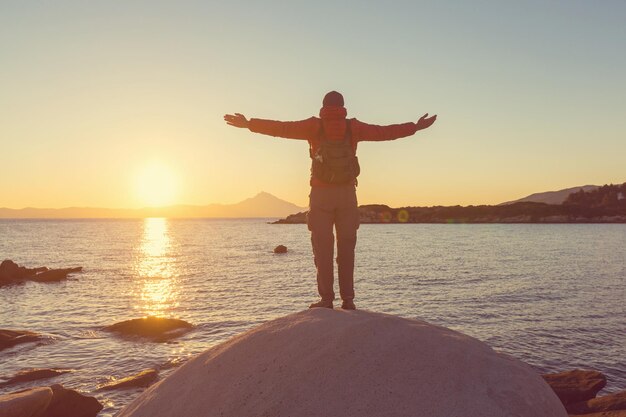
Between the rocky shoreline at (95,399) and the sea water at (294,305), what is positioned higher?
the rocky shoreline at (95,399)

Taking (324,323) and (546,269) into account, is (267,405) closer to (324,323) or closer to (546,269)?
(324,323)

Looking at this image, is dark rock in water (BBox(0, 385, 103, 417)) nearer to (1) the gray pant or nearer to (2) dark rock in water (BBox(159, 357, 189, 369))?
(2) dark rock in water (BBox(159, 357, 189, 369))

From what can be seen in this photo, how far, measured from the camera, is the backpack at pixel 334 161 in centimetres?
759

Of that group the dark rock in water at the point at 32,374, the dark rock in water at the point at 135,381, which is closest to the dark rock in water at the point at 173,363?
the dark rock in water at the point at 135,381

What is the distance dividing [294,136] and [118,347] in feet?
55.0

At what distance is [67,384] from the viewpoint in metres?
16.2

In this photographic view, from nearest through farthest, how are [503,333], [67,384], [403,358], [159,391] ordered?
[403,358]
[159,391]
[67,384]
[503,333]

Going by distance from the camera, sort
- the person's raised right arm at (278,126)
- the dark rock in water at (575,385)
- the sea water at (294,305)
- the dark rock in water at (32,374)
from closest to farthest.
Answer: the person's raised right arm at (278,126) → the dark rock in water at (575,385) → the dark rock in water at (32,374) → the sea water at (294,305)

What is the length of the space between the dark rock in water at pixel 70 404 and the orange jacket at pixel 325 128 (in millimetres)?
8287

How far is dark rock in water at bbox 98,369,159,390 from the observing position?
611 inches

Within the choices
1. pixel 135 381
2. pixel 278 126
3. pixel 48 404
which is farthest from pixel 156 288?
pixel 278 126

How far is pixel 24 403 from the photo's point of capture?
870cm

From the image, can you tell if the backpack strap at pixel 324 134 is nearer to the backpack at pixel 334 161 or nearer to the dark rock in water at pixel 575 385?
the backpack at pixel 334 161

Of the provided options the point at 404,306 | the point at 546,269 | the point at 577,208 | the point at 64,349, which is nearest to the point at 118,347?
the point at 64,349
